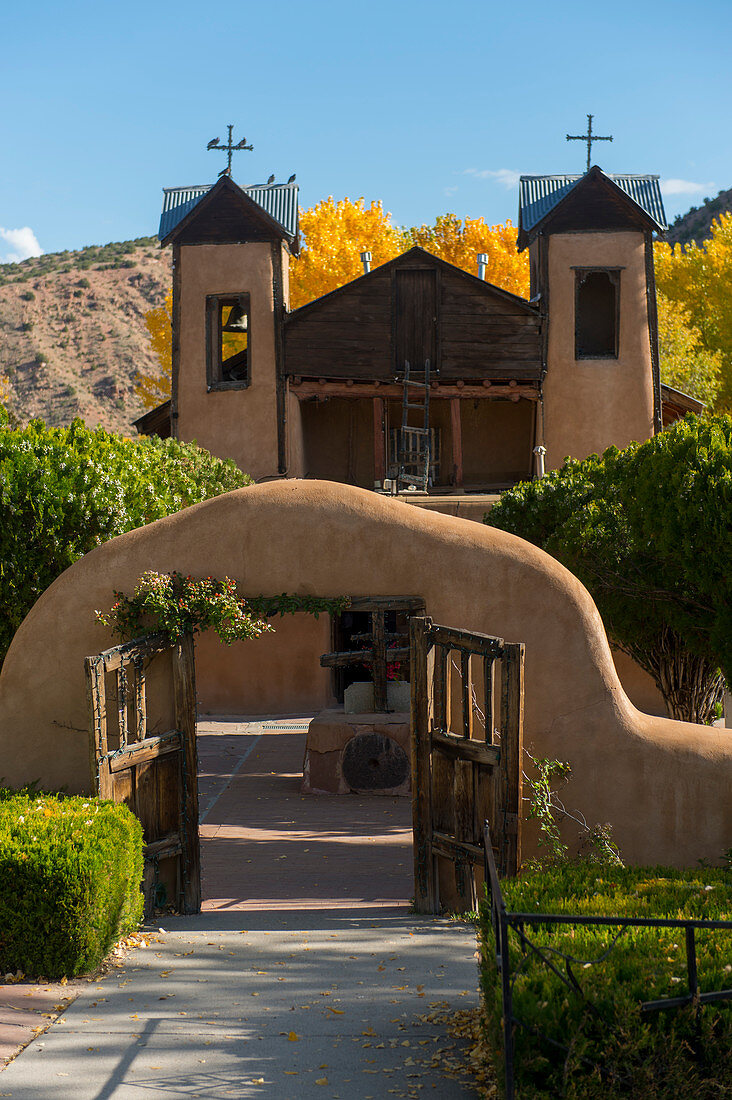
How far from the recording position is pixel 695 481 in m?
12.1

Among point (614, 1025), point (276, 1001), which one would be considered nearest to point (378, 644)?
point (276, 1001)

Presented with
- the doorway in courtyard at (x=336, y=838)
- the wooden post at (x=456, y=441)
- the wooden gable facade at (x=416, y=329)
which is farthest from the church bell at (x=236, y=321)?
the doorway in courtyard at (x=336, y=838)

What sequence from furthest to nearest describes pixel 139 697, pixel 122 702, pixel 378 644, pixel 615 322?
pixel 615 322, pixel 378 644, pixel 139 697, pixel 122 702

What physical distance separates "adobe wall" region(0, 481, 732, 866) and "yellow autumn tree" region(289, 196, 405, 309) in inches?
986

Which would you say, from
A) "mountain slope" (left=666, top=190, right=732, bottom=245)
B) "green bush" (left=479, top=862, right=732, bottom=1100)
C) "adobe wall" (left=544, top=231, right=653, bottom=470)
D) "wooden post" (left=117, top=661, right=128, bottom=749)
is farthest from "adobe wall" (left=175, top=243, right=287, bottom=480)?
"mountain slope" (left=666, top=190, right=732, bottom=245)

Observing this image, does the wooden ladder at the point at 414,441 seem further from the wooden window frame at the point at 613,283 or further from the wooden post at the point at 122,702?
the wooden post at the point at 122,702

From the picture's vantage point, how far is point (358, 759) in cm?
1544

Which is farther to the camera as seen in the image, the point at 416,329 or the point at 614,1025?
the point at 416,329

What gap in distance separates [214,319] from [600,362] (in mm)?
9653

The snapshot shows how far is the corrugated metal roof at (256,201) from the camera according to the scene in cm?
2556

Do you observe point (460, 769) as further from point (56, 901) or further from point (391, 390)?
point (391, 390)

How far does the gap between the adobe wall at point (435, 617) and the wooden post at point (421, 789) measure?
809mm

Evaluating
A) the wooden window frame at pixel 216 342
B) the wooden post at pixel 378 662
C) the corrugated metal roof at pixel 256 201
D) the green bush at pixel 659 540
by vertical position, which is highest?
the corrugated metal roof at pixel 256 201

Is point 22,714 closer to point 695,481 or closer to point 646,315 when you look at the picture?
point 695,481
